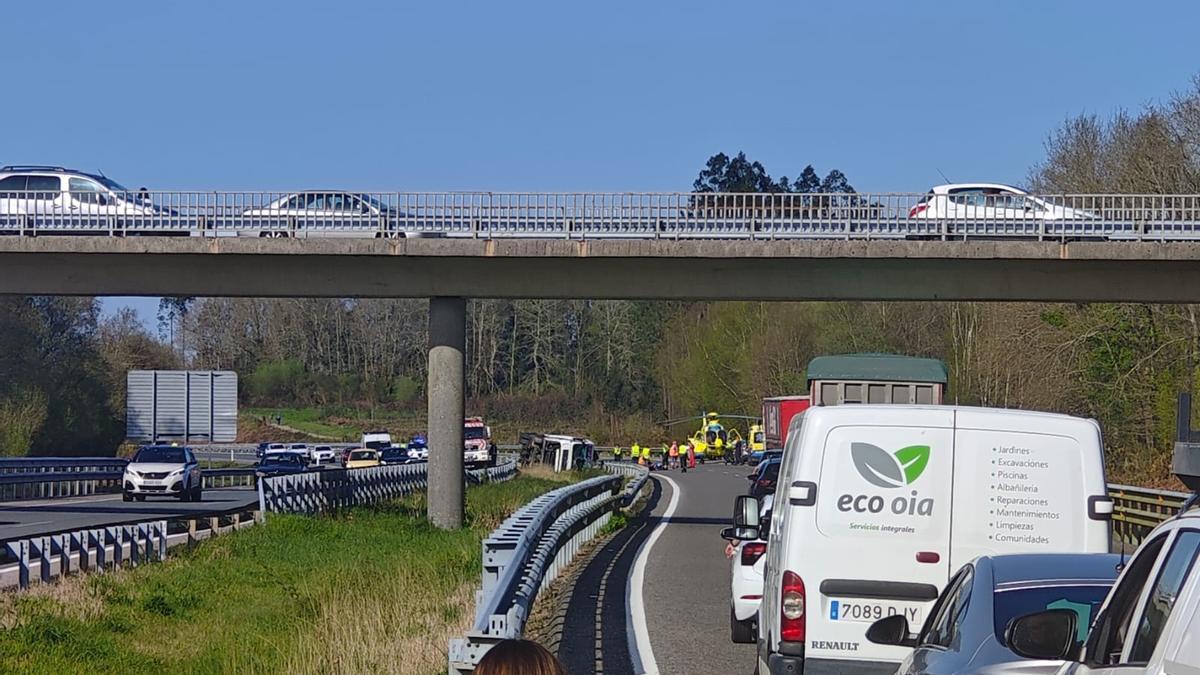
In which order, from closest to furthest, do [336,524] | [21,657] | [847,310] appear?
[21,657] → [336,524] → [847,310]

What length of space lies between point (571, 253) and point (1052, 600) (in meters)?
24.9

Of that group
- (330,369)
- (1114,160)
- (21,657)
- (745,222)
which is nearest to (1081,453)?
(21,657)

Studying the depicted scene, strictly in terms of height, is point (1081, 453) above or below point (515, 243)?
below

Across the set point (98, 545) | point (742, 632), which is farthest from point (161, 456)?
point (742, 632)

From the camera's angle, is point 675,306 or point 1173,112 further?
point 675,306

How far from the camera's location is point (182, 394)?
58500 millimetres

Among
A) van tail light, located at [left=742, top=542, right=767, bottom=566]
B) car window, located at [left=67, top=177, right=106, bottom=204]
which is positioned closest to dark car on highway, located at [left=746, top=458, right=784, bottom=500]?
van tail light, located at [left=742, top=542, right=767, bottom=566]

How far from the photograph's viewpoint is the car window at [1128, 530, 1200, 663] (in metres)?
4.59

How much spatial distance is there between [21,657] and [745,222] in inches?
770

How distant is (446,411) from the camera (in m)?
33.2

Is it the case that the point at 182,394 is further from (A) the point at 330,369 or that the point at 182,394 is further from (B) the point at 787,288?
(A) the point at 330,369

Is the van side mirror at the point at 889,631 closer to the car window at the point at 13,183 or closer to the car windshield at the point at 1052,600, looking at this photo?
the car windshield at the point at 1052,600

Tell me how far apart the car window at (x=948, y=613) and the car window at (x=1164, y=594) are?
2488 mm

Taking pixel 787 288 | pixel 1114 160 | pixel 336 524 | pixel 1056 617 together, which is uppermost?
pixel 1114 160
